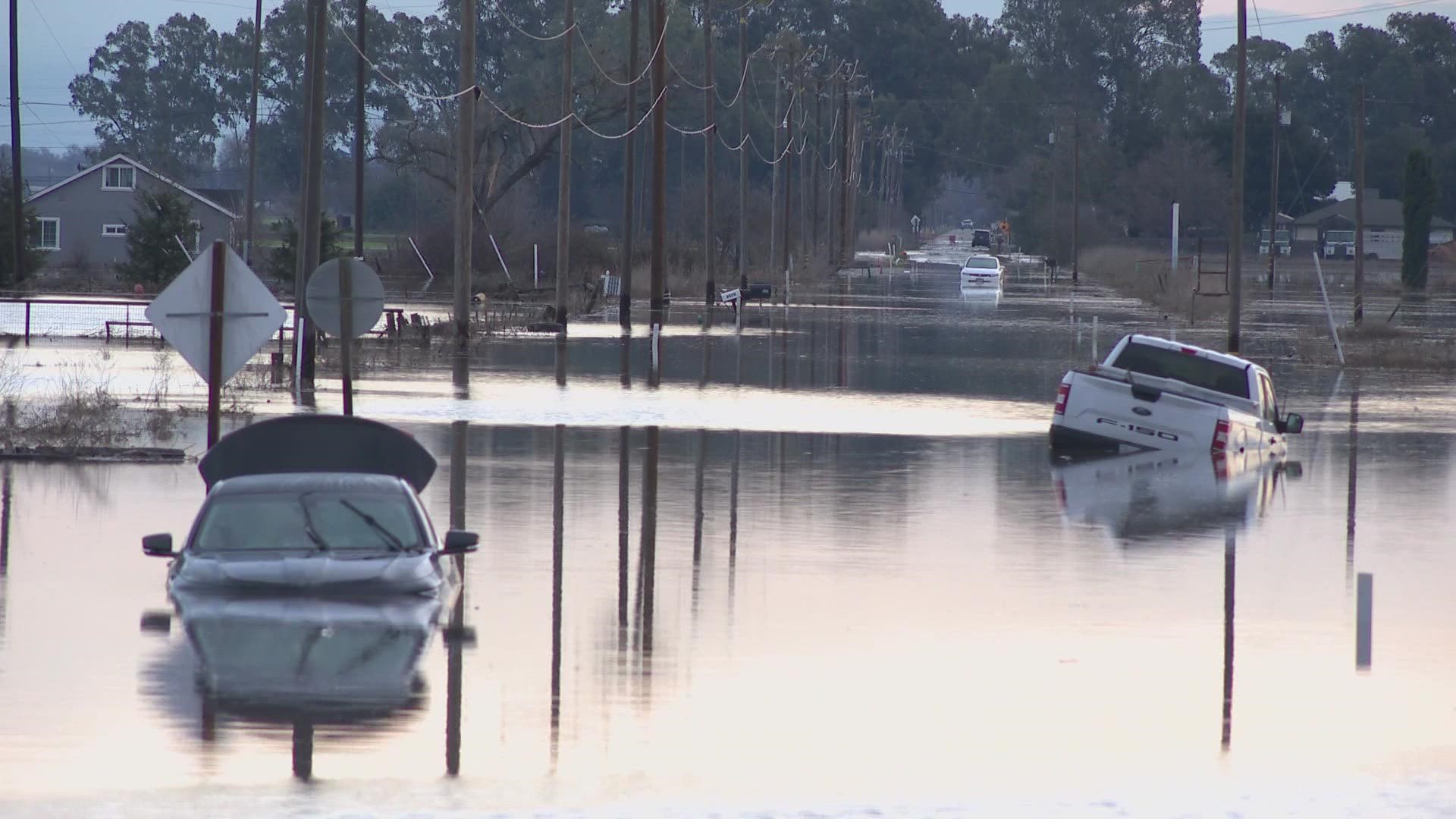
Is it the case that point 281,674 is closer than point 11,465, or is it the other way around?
point 281,674

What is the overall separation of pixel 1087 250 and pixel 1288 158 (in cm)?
2847

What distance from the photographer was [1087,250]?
125875mm

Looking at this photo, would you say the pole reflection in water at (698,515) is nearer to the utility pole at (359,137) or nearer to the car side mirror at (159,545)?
the car side mirror at (159,545)

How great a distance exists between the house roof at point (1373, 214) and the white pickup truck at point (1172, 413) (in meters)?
130

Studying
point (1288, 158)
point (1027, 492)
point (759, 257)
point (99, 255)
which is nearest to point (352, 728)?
point (1027, 492)

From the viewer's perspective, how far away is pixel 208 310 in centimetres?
1527

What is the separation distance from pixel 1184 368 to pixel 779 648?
13.2 metres

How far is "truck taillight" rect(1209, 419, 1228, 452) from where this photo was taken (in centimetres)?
2241

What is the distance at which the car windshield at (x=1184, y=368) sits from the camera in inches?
917

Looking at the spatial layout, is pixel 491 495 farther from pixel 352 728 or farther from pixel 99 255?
pixel 99 255

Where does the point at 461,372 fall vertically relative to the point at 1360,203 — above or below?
below

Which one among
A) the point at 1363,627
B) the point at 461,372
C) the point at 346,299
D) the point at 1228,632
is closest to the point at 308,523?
the point at 1228,632

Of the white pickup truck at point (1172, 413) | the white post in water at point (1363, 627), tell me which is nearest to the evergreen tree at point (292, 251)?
the white pickup truck at point (1172, 413)

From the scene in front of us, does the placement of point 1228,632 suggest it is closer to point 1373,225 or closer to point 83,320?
point 83,320
